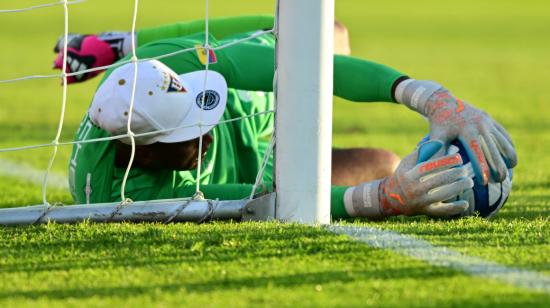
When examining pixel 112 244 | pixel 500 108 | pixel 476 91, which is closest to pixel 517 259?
pixel 112 244

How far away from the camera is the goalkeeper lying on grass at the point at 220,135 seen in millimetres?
3400

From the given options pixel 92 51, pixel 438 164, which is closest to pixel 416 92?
pixel 438 164

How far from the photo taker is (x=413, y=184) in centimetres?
337

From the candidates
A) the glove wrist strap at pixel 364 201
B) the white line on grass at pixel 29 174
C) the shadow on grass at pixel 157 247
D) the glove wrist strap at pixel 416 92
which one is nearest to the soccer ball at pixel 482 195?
the glove wrist strap at pixel 416 92

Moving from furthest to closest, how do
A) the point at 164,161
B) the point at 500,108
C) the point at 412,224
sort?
the point at 500,108, the point at 164,161, the point at 412,224

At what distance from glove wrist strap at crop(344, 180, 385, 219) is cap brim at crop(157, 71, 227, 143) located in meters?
A: 0.52

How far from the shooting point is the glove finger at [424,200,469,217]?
3383 mm

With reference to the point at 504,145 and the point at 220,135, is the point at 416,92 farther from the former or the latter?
the point at 220,135

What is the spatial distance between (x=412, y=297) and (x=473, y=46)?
1067 centimetres

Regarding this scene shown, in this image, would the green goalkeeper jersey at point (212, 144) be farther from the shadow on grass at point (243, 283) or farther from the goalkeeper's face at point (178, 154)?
the shadow on grass at point (243, 283)

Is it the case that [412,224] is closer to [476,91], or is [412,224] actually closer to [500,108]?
[500,108]

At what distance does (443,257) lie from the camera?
9.18 ft

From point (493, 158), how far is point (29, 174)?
9.06ft

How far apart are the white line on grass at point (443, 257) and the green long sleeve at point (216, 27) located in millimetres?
2268
